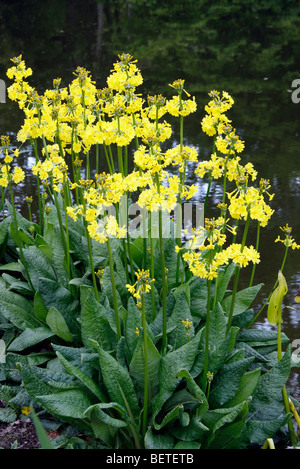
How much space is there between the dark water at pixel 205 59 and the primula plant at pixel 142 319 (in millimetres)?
745

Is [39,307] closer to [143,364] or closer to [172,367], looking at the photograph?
[143,364]

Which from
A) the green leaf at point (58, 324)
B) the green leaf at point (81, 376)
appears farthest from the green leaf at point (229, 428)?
the green leaf at point (58, 324)

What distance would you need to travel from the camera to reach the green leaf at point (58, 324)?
266 centimetres

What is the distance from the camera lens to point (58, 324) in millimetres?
2713

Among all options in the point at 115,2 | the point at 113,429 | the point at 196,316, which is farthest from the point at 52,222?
the point at 115,2

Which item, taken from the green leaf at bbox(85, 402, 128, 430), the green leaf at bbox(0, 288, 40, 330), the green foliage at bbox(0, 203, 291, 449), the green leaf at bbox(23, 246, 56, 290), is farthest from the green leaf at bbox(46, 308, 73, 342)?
the green leaf at bbox(85, 402, 128, 430)

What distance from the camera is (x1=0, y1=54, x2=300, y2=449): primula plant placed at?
2203 millimetres

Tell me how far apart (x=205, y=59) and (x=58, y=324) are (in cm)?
879

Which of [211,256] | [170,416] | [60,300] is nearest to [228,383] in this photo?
[170,416]

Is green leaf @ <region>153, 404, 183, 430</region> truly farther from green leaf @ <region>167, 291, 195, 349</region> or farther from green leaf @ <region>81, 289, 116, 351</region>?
green leaf @ <region>81, 289, 116, 351</region>

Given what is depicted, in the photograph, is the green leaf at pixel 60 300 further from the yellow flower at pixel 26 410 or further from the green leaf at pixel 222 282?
the green leaf at pixel 222 282

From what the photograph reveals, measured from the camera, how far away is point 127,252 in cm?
319

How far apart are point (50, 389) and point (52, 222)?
124 cm
